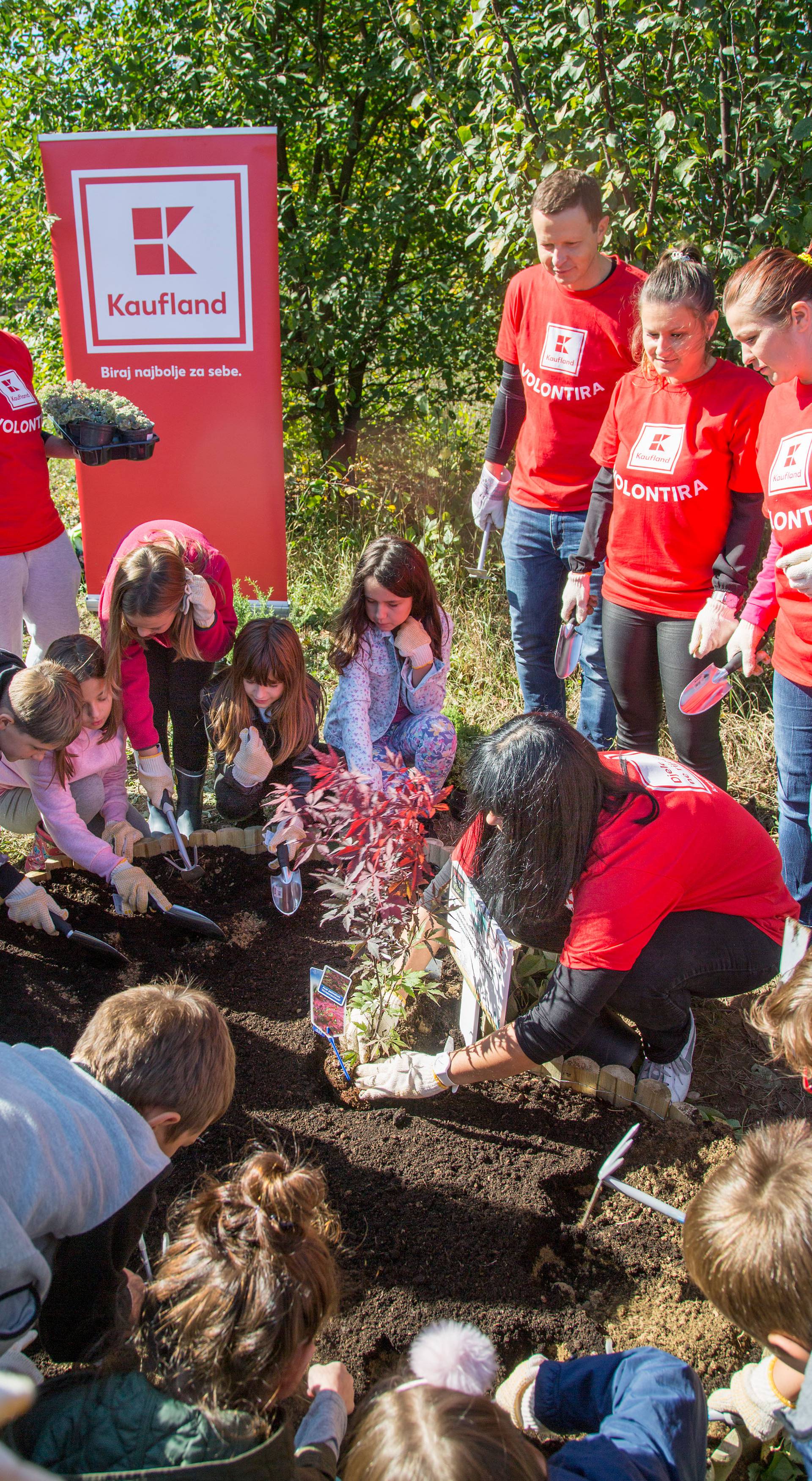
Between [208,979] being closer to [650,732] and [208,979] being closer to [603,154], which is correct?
[650,732]

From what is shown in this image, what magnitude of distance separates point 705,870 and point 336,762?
0.89m

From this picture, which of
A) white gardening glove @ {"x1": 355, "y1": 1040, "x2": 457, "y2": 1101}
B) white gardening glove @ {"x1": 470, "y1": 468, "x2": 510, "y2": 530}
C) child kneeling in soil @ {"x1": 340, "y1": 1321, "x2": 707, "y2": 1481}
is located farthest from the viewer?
white gardening glove @ {"x1": 470, "y1": 468, "x2": 510, "y2": 530}

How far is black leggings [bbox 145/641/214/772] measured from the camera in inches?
136

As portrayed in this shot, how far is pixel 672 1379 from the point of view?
1.49m

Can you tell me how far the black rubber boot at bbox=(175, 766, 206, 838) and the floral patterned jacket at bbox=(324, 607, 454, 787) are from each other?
53cm

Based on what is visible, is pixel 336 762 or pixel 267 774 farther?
pixel 267 774

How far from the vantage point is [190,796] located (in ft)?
11.7

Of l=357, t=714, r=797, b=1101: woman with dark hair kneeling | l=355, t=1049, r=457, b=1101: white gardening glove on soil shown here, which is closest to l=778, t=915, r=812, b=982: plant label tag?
l=357, t=714, r=797, b=1101: woman with dark hair kneeling

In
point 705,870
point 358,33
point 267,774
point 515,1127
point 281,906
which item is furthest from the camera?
point 358,33

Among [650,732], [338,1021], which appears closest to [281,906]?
[338,1021]

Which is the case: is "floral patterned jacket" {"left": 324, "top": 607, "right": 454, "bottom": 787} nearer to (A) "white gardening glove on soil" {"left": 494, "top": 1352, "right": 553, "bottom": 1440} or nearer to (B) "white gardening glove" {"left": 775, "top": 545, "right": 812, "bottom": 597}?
(B) "white gardening glove" {"left": 775, "top": 545, "right": 812, "bottom": 597}

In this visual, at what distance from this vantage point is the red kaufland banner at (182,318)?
4.31m

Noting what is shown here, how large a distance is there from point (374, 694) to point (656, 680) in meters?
0.94

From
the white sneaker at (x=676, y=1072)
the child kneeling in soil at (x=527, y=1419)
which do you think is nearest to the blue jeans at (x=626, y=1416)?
the child kneeling in soil at (x=527, y=1419)
